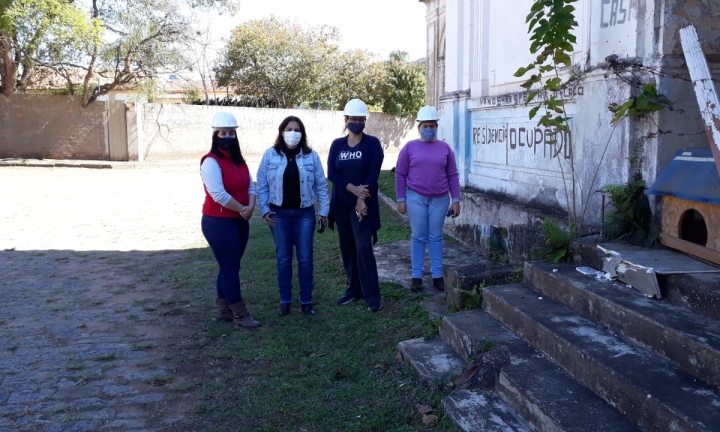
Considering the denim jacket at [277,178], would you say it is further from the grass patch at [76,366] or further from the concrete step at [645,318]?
the concrete step at [645,318]

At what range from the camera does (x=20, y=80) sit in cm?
2367

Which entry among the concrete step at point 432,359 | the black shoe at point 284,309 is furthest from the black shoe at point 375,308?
the concrete step at point 432,359

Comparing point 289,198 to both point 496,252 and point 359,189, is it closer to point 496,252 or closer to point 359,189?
point 359,189

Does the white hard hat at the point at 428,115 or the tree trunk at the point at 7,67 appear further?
the tree trunk at the point at 7,67

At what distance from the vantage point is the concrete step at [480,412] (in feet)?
12.3

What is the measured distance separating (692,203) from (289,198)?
341 centimetres

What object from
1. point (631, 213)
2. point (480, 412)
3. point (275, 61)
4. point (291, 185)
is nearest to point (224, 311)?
point (291, 185)

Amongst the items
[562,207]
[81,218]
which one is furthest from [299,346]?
[81,218]

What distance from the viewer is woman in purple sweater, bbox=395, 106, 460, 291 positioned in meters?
6.55

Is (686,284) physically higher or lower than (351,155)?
lower

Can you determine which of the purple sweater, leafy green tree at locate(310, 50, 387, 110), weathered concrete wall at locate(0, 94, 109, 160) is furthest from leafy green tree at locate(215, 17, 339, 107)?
the purple sweater

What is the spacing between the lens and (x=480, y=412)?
3.94m

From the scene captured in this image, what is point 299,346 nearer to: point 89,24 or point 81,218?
point 81,218

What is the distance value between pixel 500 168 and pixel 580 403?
191 inches
